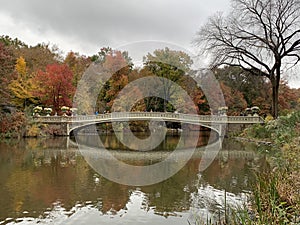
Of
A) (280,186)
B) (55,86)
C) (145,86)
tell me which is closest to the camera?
(280,186)

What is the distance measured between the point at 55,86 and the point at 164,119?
30.2 ft

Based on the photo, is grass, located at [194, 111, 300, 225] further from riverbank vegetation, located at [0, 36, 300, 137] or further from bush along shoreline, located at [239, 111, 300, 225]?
riverbank vegetation, located at [0, 36, 300, 137]

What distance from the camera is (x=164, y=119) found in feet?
74.1

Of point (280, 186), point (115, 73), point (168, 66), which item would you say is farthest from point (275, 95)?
point (280, 186)

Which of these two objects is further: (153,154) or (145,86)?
(145,86)

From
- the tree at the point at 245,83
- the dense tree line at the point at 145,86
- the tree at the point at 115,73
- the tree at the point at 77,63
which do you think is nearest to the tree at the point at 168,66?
the dense tree line at the point at 145,86

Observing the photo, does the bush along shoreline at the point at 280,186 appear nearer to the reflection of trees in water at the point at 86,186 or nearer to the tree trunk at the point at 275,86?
the reflection of trees in water at the point at 86,186

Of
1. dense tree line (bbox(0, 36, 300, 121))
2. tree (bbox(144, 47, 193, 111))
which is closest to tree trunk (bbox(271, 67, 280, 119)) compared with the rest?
dense tree line (bbox(0, 36, 300, 121))

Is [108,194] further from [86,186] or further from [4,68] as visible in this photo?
[4,68]

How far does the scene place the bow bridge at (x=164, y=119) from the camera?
22531mm

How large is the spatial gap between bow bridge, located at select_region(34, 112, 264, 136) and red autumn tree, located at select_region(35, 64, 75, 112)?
3.18 metres

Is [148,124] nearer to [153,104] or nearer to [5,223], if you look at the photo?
[153,104]

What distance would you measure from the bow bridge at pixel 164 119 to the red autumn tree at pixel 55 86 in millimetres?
3180

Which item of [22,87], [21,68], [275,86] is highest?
[21,68]
